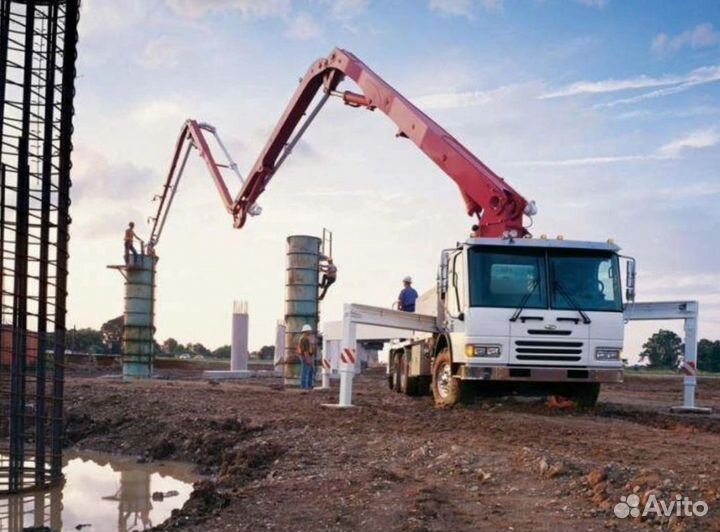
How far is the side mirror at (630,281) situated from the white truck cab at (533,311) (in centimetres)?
6

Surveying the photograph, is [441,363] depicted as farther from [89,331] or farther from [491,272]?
[89,331]

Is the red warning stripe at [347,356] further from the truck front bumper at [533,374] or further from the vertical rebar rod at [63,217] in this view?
the vertical rebar rod at [63,217]

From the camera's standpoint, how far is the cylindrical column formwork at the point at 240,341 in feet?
113

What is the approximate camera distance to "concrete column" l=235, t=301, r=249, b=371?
113 ft

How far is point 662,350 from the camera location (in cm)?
5616

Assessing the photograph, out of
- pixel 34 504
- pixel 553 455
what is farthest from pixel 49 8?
pixel 553 455

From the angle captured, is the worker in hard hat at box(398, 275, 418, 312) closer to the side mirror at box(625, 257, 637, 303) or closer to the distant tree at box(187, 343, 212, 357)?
the side mirror at box(625, 257, 637, 303)

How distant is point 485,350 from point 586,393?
2626mm

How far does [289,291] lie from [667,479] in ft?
67.4

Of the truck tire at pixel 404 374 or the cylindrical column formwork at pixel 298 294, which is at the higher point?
the cylindrical column formwork at pixel 298 294

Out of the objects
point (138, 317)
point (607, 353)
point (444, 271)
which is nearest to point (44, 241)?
point (444, 271)

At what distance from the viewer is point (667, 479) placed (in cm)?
742

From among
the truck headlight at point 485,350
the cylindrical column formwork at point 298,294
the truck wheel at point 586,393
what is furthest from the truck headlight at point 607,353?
the cylindrical column formwork at point 298,294

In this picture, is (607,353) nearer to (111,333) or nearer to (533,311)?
(533,311)
